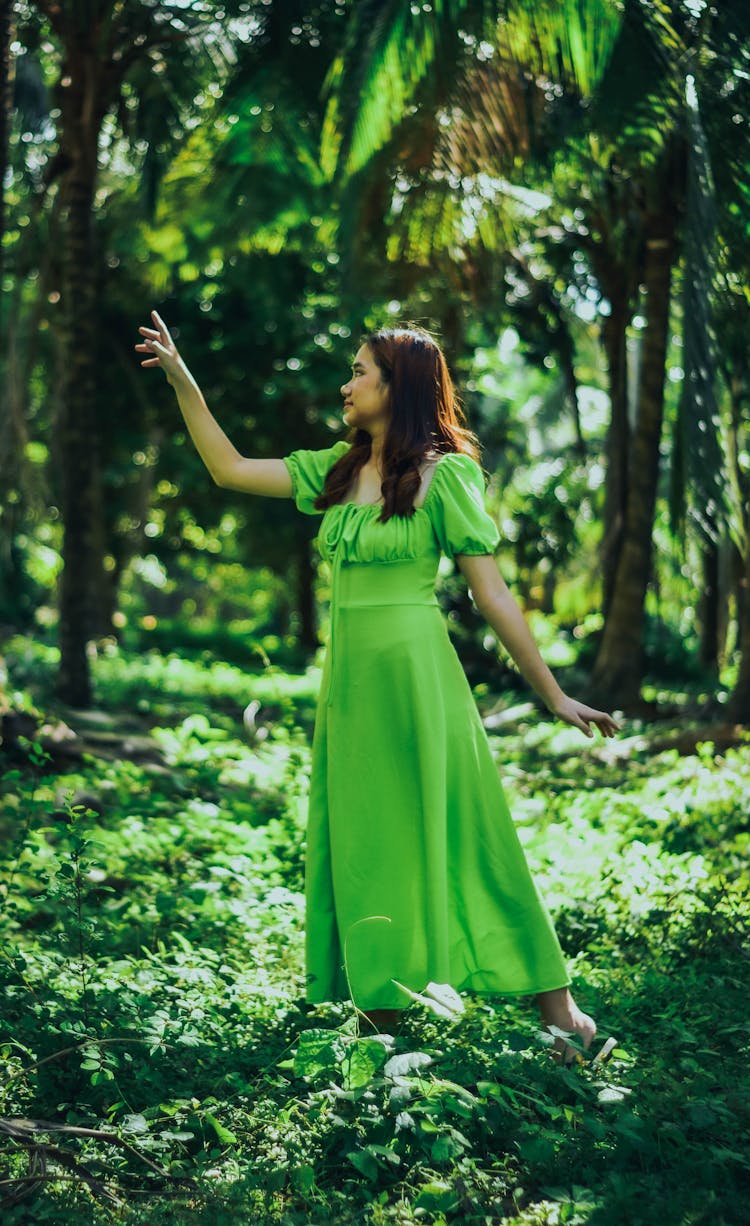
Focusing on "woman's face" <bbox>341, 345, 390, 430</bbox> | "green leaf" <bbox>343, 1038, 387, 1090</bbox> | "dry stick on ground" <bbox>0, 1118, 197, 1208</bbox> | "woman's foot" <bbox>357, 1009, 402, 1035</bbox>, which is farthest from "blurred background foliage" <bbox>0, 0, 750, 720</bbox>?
"dry stick on ground" <bbox>0, 1118, 197, 1208</bbox>

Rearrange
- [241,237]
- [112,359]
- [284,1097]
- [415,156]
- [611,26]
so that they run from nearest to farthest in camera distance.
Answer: [284,1097] → [611,26] → [415,156] → [241,237] → [112,359]

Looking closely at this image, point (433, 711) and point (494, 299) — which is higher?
point (494, 299)

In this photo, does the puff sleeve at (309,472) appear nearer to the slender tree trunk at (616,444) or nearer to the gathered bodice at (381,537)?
the gathered bodice at (381,537)

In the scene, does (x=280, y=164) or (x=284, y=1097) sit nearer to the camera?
(x=284, y=1097)

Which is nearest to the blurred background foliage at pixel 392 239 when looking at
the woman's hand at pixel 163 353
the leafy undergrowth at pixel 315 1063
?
the woman's hand at pixel 163 353

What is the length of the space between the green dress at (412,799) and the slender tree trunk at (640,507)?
774 centimetres

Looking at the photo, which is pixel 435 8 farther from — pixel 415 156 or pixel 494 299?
pixel 494 299

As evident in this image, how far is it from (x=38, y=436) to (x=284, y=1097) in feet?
55.6

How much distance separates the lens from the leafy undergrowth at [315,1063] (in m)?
2.67

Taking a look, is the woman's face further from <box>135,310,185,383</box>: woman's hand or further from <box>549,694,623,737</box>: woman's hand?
<box>549,694,623,737</box>: woman's hand

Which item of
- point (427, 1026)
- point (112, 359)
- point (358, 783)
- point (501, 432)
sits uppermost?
point (112, 359)

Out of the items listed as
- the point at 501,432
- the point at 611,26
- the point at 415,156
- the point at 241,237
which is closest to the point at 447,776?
the point at 611,26

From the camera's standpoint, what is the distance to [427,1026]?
3.61m

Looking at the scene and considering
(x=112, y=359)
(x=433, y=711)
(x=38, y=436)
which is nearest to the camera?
(x=433, y=711)
